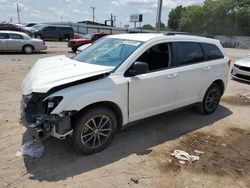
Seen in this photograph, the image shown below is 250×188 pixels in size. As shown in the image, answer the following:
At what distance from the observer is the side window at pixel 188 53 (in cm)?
551

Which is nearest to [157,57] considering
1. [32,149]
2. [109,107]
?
[109,107]

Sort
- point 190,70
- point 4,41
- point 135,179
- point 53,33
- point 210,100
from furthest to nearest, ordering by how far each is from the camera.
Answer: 1. point 53,33
2. point 4,41
3. point 210,100
4. point 190,70
5. point 135,179

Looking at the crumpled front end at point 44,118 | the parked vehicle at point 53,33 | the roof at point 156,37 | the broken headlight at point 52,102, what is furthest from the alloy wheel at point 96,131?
the parked vehicle at point 53,33

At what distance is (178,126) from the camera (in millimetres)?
5836

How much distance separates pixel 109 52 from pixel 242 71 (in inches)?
275

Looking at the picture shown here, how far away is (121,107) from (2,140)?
83.4 inches

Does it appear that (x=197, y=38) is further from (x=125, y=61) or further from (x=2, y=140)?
(x=2, y=140)

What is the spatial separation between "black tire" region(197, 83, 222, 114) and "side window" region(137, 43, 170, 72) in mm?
1608

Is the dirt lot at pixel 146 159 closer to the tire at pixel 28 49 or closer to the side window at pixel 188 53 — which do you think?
the side window at pixel 188 53

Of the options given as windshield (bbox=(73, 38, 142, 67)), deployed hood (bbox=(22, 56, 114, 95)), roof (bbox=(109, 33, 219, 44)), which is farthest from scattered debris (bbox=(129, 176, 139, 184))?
roof (bbox=(109, 33, 219, 44))

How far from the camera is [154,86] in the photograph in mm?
4977

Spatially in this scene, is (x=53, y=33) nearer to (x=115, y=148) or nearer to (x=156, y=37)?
(x=156, y=37)

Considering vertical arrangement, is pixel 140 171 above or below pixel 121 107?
below

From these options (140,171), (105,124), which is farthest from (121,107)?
(140,171)
